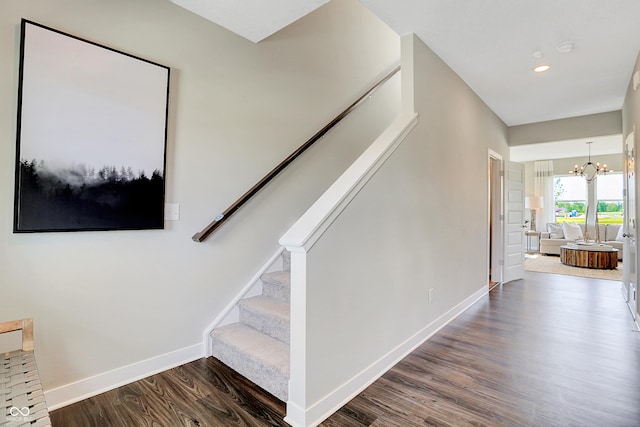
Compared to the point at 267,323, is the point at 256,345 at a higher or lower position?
lower

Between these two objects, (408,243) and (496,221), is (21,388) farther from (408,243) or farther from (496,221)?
(496,221)

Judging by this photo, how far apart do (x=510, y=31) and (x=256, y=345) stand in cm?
312

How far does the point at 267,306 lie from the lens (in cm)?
244

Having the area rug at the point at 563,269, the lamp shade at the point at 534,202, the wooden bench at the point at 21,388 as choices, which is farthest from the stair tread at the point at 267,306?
the lamp shade at the point at 534,202

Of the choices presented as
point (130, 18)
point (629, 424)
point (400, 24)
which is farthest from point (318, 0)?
point (629, 424)

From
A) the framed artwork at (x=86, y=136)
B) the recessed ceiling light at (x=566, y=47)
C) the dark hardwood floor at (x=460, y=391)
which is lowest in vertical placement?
the dark hardwood floor at (x=460, y=391)

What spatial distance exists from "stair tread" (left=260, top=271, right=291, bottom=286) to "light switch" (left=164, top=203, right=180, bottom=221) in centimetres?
87

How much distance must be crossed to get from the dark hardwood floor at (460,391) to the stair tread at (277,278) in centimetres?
71

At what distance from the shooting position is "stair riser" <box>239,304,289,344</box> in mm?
2186

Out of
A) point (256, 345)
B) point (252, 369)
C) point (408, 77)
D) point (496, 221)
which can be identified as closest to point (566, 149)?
point (496, 221)

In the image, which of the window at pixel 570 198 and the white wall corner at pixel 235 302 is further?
the window at pixel 570 198

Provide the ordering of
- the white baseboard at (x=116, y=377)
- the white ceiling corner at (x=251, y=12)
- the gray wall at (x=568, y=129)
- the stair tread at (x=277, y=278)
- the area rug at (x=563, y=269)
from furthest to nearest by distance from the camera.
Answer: the area rug at (x=563, y=269)
the gray wall at (x=568, y=129)
the stair tread at (x=277, y=278)
the white ceiling corner at (x=251, y=12)
the white baseboard at (x=116, y=377)

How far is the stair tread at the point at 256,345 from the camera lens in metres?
1.95

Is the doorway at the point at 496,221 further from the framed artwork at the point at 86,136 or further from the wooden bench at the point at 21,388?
the wooden bench at the point at 21,388
